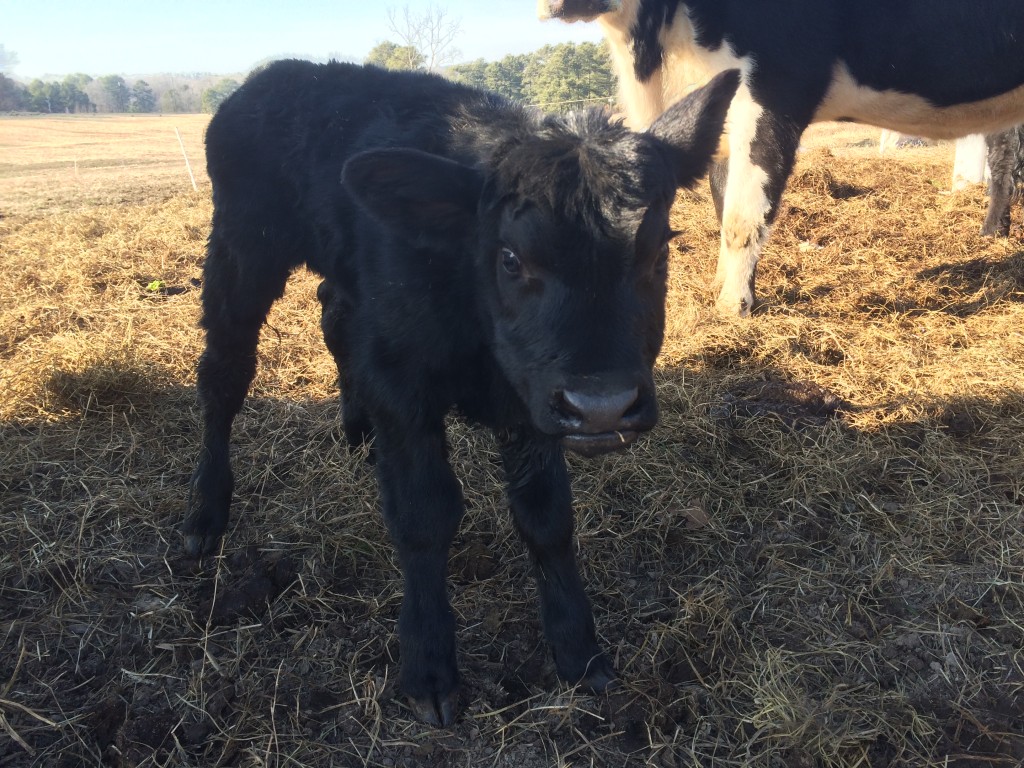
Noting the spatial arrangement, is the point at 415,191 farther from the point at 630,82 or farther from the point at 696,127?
the point at 630,82

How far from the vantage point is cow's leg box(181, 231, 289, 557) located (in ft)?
9.92

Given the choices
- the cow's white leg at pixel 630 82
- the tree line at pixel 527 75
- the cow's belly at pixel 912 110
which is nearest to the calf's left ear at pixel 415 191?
the cow's white leg at pixel 630 82

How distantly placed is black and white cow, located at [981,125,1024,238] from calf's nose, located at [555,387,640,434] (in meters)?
6.89

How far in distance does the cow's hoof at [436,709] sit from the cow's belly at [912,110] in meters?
4.81

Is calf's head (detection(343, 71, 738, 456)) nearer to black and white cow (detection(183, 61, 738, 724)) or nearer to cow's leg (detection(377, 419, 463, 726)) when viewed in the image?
black and white cow (detection(183, 61, 738, 724))

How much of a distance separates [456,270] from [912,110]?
4647mm

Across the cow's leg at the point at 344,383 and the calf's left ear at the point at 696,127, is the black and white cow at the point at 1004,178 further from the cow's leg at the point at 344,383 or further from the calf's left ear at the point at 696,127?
the cow's leg at the point at 344,383

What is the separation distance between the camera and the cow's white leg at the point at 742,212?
4.97 meters

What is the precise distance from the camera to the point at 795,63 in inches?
190

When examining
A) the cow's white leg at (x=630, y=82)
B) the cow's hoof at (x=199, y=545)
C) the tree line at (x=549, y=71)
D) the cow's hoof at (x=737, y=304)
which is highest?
the tree line at (x=549, y=71)

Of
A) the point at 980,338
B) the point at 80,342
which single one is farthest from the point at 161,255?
the point at 980,338

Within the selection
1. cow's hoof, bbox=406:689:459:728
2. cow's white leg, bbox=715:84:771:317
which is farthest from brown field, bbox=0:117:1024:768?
cow's white leg, bbox=715:84:771:317

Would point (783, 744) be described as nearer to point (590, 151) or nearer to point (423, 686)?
point (423, 686)

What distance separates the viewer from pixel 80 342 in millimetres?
4465
